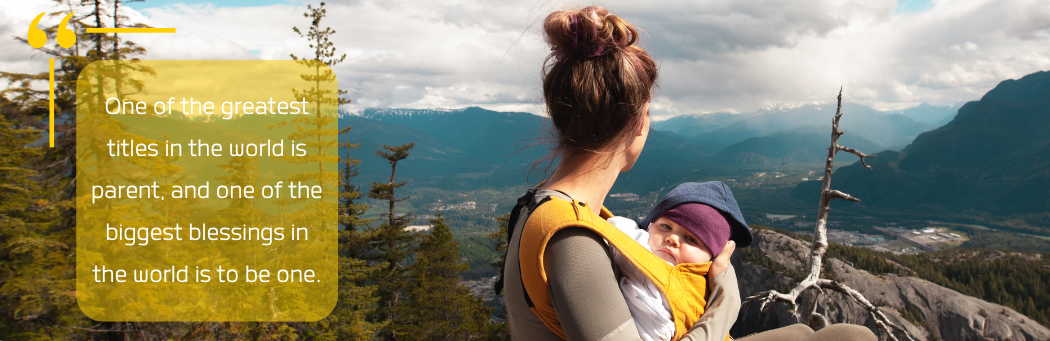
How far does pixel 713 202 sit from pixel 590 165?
70 cm

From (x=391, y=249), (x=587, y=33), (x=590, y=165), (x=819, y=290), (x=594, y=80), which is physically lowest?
(x=391, y=249)

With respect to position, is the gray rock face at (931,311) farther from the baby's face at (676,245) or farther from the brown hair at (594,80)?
the brown hair at (594,80)

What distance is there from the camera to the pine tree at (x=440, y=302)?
20953 millimetres

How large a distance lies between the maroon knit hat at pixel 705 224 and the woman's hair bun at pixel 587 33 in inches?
31.5

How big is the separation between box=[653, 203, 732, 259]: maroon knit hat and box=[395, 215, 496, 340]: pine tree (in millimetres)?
20079

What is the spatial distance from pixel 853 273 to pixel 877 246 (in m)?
80.4

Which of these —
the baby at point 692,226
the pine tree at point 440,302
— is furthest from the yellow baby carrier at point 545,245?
the pine tree at point 440,302

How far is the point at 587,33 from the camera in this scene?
5.49ft

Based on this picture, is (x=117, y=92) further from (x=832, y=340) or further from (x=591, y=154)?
(x=832, y=340)

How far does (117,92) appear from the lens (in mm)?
12625

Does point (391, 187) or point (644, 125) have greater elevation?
point (644, 125)

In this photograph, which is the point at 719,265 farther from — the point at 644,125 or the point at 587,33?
the point at 587,33

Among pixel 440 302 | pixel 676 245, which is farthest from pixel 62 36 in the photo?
pixel 676 245
